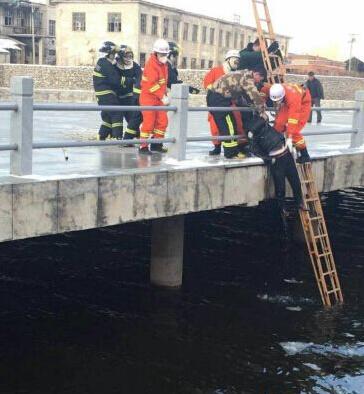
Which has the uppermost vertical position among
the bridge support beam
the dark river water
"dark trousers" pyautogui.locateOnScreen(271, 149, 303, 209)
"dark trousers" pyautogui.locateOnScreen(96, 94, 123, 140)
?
"dark trousers" pyautogui.locateOnScreen(96, 94, 123, 140)

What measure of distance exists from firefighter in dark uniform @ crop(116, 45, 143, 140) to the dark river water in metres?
2.57

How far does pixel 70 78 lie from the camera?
45.0m

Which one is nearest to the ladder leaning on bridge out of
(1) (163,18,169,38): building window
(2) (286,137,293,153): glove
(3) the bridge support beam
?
(2) (286,137,293,153): glove

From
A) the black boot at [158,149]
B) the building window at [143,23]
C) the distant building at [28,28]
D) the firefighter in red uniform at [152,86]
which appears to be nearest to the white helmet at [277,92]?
the firefighter in red uniform at [152,86]

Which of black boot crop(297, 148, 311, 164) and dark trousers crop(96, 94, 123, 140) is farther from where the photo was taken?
dark trousers crop(96, 94, 123, 140)

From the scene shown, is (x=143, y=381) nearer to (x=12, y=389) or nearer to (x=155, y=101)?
(x=12, y=389)

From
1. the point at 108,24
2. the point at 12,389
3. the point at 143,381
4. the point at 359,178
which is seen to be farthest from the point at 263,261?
the point at 108,24

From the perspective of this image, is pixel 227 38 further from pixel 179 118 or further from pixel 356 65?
pixel 179 118

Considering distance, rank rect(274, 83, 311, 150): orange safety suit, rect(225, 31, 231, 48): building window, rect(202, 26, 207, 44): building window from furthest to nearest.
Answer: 1. rect(225, 31, 231, 48): building window
2. rect(202, 26, 207, 44): building window
3. rect(274, 83, 311, 150): orange safety suit

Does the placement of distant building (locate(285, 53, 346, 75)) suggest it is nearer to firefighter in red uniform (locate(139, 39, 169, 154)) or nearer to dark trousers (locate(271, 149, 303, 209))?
dark trousers (locate(271, 149, 303, 209))

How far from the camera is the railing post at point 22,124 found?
6328 millimetres

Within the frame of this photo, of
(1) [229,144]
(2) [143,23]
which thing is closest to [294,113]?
(1) [229,144]

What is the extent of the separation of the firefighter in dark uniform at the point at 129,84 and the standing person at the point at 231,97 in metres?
1.23

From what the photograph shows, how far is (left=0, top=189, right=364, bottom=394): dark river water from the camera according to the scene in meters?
7.55
